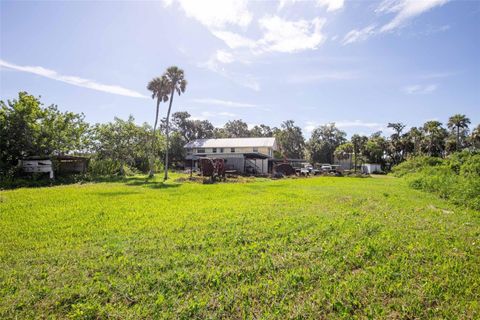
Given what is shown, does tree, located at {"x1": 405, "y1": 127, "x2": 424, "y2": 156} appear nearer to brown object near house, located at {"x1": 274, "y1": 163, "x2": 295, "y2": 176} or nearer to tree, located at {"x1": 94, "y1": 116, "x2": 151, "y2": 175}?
brown object near house, located at {"x1": 274, "y1": 163, "x2": 295, "y2": 176}

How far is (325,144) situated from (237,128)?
28.2 m

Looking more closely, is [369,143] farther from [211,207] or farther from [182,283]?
[182,283]

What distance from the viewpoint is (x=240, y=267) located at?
188 inches

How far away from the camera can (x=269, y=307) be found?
3.67 m

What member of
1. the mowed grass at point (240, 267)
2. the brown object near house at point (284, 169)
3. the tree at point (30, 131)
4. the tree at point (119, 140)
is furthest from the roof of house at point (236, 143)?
the mowed grass at point (240, 267)

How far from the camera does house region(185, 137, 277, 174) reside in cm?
3691

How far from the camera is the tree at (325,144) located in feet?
242

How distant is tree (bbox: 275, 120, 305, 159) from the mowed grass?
6911cm

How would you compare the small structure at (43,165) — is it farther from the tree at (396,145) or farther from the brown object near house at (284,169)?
the tree at (396,145)

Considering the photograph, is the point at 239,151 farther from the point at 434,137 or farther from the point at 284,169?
the point at 434,137

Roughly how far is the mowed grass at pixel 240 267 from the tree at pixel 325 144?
221 ft

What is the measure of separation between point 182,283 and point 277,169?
121 ft

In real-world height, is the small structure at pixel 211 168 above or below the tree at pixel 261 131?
below

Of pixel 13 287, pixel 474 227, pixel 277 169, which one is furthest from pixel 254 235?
pixel 277 169
